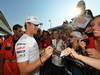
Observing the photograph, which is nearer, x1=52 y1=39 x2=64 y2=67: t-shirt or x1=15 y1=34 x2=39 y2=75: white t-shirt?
x1=15 y1=34 x2=39 y2=75: white t-shirt

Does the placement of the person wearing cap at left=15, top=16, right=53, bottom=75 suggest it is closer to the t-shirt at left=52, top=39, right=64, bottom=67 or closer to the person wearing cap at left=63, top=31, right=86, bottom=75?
the person wearing cap at left=63, top=31, right=86, bottom=75

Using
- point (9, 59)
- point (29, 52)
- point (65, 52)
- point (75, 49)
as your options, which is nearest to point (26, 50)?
point (29, 52)

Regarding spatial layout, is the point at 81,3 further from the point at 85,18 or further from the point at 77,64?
the point at 77,64

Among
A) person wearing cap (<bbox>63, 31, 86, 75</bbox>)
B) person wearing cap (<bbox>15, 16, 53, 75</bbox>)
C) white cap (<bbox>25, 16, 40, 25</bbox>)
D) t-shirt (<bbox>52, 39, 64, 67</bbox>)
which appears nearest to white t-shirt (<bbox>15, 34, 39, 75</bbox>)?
person wearing cap (<bbox>15, 16, 53, 75</bbox>)

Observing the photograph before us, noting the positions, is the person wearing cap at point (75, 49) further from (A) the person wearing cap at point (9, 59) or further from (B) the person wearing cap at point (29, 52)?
(A) the person wearing cap at point (9, 59)

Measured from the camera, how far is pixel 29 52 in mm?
3242

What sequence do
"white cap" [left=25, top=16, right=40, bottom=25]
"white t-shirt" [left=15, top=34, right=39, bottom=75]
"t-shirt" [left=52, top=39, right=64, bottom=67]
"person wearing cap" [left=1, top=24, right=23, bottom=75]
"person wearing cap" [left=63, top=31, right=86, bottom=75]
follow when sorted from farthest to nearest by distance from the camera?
"t-shirt" [left=52, top=39, right=64, bottom=67], "person wearing cap" [left=1, top=24, right=23, bottom=75], "person wearing cap" [left=63, top=31, right=86, bottom=75], "white cap" [left=25, top=16, right=40, bottom=25], "white t-shirt" [left=15, top=34, right=39, bottom=75]

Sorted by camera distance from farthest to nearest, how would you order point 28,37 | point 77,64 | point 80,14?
point 80,14 → point 77,64 → point 28,37

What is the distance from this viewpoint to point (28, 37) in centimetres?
344

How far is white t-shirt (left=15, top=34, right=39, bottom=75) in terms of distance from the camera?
3.09 meters

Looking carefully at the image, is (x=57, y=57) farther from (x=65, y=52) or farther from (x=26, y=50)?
(x=65, y=52)

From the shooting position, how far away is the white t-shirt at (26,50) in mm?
3091

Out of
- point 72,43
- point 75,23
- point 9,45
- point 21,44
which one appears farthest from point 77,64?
point 9,45

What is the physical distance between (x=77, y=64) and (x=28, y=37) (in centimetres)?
148
